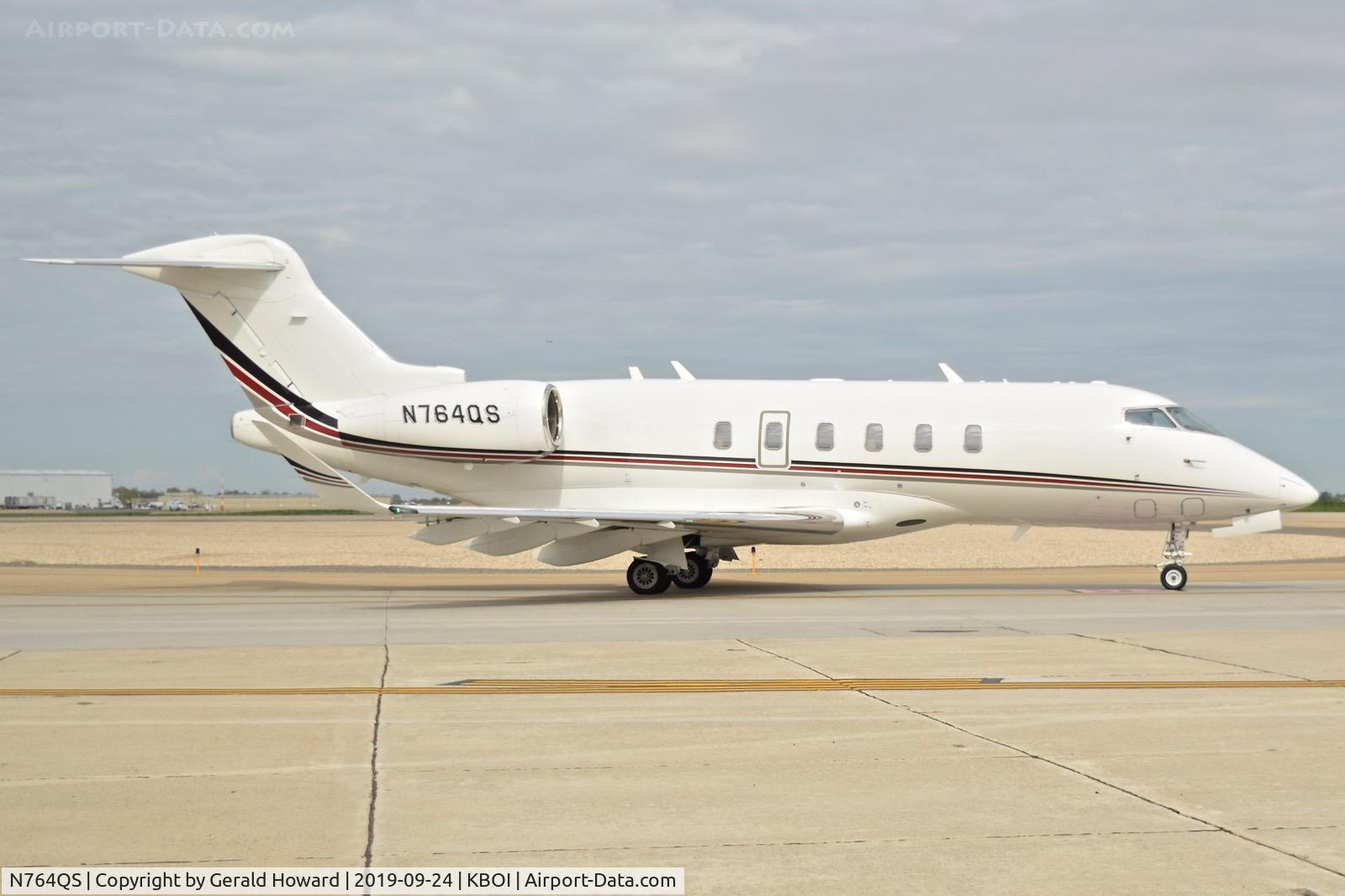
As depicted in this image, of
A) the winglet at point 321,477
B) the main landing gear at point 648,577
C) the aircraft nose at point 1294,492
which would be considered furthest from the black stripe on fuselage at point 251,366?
the aircraft nose at point 1294,492

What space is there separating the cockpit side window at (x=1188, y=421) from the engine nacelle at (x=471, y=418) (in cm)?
1047

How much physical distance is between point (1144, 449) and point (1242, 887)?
17.1 metres

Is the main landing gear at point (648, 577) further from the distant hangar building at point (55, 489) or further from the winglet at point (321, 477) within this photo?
the distant hangar building at point (55, 489)

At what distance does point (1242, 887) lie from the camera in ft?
17.7

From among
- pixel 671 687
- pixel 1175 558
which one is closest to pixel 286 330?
pixel 671 687

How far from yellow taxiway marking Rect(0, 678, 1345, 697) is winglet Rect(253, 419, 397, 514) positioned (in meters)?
8.00

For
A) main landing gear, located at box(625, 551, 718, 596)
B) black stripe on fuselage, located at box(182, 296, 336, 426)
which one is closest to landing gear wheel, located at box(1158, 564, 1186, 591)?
main landing gear, located at box(625, 551, 718, 596)

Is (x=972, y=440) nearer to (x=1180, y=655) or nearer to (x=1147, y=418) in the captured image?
(x=1147, y=418)

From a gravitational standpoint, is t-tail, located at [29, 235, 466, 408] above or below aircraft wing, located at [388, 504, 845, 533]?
above

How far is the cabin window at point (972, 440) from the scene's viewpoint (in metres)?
21.8

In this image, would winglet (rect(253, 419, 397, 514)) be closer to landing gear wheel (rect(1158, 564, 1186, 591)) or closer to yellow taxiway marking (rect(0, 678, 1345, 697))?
yellow taxiway marking (rect(0, 678, 1345, 697))

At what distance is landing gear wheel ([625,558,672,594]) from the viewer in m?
22.6

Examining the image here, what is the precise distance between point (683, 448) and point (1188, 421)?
852 centimetres

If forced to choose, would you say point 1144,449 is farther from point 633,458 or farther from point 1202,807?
point 1202,807
